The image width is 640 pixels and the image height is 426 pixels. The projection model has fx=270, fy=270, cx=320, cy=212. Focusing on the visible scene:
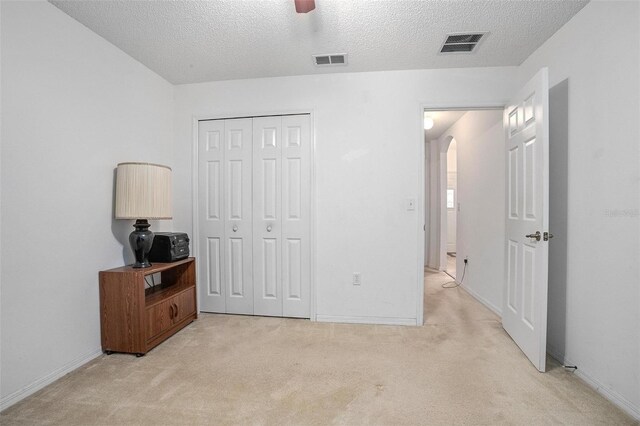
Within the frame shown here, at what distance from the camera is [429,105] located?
2.54 metres

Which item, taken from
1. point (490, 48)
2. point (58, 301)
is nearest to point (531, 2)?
point (490, 48)

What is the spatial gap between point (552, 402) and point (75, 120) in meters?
3.47

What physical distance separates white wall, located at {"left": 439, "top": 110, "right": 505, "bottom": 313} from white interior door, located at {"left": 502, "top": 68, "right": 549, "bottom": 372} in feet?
1.59

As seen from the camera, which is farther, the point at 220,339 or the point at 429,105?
the point at 429,105

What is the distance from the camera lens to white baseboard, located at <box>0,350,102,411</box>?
149 cm

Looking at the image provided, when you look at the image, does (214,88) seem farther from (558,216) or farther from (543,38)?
(558,216)

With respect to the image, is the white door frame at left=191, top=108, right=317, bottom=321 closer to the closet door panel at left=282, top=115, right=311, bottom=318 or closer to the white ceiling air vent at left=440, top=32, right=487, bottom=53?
the closet door panel at left=282, top=115, right=311, bottom=318

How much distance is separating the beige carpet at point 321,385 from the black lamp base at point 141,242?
69cm

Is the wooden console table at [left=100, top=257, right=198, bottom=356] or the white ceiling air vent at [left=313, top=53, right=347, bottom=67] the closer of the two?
the wooden console table at [left=100, top=257, right=198, bottom=356]

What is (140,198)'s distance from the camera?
201cm

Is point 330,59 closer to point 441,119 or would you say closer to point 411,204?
point 411,204

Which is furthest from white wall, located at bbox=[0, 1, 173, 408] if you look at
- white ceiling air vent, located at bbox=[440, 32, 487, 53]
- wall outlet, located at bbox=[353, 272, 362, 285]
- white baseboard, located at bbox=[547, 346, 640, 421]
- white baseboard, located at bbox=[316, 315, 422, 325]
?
white baseboard, located at bbox=[547, 346, 640, 421]

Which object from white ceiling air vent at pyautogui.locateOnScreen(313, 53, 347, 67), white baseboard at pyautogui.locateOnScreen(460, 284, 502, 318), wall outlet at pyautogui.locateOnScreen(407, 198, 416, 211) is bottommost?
white baseboard at pyautogui.locateOnScreen(460, 284, 502, 318)

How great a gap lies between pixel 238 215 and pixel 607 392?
2.96 meters
